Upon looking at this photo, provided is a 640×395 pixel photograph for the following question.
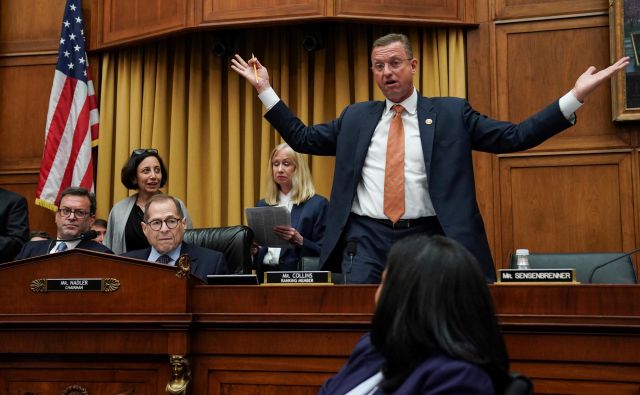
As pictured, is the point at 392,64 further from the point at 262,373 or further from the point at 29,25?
the point at 29,25

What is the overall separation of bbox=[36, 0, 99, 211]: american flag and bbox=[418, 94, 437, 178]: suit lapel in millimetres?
3213

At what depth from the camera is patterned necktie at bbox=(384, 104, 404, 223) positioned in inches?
131

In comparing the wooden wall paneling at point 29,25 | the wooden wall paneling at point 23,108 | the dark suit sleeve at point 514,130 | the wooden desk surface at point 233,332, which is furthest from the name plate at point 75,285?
the wooden wall paneling at point 29,25

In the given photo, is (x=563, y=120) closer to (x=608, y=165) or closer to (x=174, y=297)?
(x=174, y=297)

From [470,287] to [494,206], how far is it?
3.94m

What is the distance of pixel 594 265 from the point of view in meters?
4.06

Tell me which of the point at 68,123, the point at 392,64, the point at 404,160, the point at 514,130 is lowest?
the point at 404,160

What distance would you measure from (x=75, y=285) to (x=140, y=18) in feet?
10.9

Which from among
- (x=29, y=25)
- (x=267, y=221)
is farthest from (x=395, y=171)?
(x=29, y=25)

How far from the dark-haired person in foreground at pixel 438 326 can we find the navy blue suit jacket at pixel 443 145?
1664mm

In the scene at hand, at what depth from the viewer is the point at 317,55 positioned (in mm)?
6062

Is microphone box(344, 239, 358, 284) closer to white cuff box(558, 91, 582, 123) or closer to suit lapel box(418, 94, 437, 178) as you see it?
suit lapel box(418, 94, 437, 178)

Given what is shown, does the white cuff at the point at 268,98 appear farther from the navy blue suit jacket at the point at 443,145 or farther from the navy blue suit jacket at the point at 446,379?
the navy blue suit jacket at the point at 446,379

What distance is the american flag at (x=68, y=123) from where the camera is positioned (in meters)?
5.96
